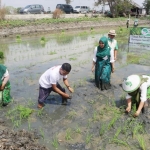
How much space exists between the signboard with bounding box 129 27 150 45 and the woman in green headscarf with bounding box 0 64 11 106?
9.11m

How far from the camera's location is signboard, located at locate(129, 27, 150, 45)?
12.0 metres

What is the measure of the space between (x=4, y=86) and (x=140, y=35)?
942 centimetres

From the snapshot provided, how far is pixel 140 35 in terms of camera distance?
12.2 metres

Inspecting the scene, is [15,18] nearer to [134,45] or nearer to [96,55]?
[134,45]

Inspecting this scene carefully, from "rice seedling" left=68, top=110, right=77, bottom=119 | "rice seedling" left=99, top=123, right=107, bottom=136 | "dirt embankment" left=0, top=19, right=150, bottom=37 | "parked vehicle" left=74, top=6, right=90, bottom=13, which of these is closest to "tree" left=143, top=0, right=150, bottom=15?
"parked vehicle" left=74, top=6, right=90, bottom=13

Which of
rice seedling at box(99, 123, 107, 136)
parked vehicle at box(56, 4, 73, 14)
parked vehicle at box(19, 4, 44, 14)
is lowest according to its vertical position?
rice seedling at box(99, 123, 107, 136)

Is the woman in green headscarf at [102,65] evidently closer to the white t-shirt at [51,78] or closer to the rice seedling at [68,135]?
the white t-shirt at [51,78]

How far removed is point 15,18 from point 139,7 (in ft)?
103

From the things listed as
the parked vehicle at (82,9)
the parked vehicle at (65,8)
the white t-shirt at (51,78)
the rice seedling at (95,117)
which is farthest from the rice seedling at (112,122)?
the parked vehicle at (82,9)

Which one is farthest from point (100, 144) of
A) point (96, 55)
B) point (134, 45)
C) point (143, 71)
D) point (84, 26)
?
point (84, 26)

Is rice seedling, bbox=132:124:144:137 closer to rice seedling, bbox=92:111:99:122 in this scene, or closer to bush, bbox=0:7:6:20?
rice seedling, bbox=92:111:99:122

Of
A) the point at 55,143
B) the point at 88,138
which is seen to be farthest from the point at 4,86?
the point at 88,138

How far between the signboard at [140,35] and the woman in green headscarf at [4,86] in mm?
9108

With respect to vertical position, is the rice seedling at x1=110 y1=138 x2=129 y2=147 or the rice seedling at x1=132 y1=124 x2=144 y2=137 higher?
the rice seedling at x1=132 y1=124 x2=144 y2=137
